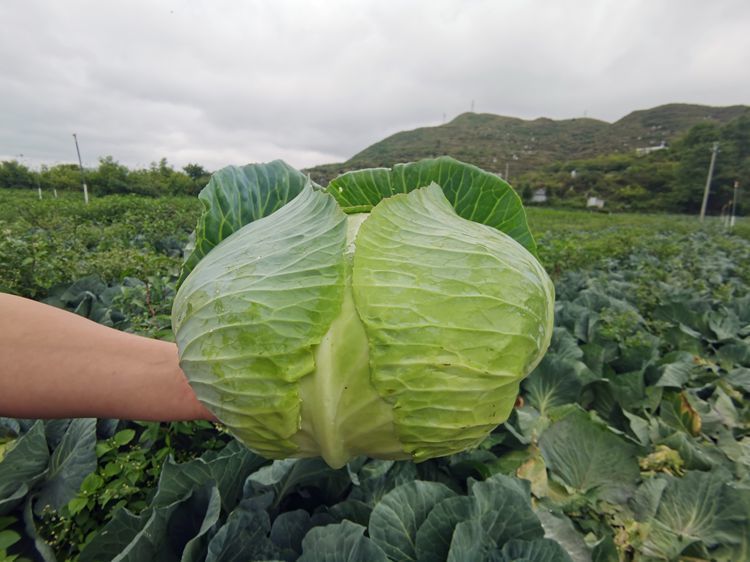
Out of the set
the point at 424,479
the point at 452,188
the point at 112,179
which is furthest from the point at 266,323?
the point at 112,179

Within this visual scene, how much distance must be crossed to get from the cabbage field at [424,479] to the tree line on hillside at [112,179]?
3239cm

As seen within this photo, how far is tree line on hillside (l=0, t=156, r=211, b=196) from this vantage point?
35750 mm

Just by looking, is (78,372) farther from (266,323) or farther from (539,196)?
(539,196)

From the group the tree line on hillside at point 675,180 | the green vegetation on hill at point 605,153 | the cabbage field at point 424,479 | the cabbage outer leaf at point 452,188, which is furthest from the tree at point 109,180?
the tree line on hillside at point 675,180

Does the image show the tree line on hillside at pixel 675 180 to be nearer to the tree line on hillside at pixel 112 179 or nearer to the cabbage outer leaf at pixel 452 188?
the tree line on hillside at pixel 112 179

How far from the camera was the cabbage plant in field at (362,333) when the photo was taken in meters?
0.95

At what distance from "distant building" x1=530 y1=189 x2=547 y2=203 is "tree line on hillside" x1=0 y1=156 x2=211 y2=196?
39.1 metres

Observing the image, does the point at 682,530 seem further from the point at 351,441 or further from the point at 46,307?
the point at 46,307

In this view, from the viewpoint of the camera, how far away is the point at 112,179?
35719 mm

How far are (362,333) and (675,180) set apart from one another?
66420 mm

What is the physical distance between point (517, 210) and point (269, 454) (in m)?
1.03

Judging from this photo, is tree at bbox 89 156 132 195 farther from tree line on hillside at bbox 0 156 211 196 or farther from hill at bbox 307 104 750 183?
hill at bbox 307 104 750 183

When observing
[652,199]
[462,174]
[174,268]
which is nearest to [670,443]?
[462,174]

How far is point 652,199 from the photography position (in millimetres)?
54531
